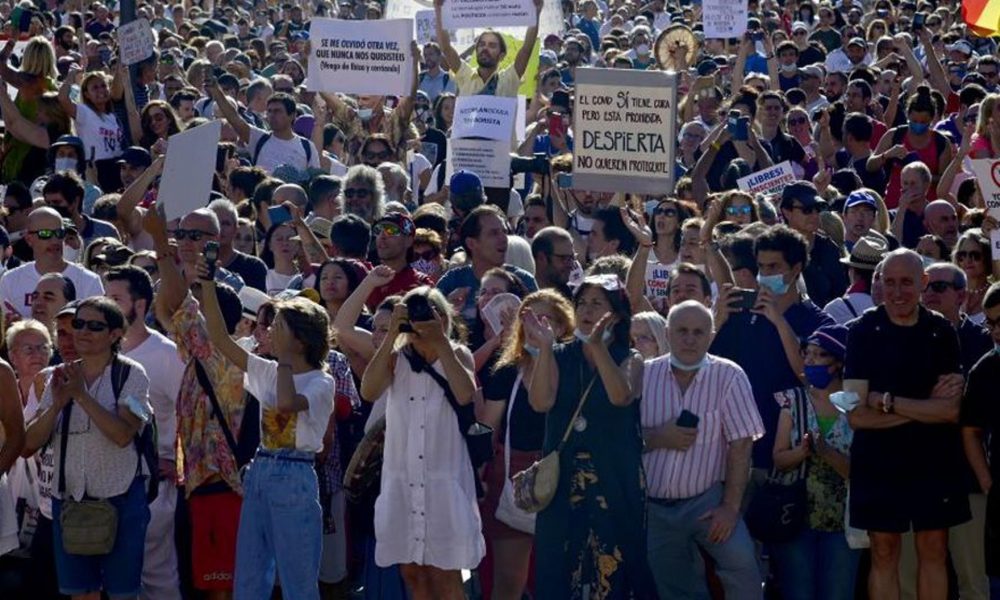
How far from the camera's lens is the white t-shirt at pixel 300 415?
8.21 m

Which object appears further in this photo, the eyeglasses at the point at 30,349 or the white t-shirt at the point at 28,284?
the white t-shirt at the point at 28,284

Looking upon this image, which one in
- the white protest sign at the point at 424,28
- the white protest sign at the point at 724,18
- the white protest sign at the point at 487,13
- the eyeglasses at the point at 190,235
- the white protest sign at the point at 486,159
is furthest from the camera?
the white protest sign at the point at 424,28

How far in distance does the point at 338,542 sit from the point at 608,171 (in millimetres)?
2895

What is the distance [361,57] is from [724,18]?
6155mm

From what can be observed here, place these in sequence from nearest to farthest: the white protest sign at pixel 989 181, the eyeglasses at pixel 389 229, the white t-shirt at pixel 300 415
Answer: the white t-shirt at pixel 300 415 → the eyeglasses at pixel 389 229 → the white protest sign at pixel 989 181

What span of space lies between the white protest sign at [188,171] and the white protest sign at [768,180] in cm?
423

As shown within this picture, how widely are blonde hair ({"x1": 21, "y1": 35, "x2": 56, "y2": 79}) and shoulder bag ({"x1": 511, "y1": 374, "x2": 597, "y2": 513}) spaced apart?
24.5 feet

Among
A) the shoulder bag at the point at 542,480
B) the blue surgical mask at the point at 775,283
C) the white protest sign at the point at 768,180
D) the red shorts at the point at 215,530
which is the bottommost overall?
the red shorts at the point at 215,530

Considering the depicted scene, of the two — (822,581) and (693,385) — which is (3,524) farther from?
(822,581)

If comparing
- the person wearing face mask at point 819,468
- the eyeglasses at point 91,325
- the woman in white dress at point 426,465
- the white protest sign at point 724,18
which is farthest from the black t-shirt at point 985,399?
the white protest sign at point 724,18

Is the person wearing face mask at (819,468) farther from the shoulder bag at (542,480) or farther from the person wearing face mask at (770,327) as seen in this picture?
the shoulder bag at (542,480)

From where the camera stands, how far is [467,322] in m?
9.52

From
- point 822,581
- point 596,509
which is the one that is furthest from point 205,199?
point 822,581

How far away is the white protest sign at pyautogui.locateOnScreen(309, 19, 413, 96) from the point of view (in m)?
14.4
